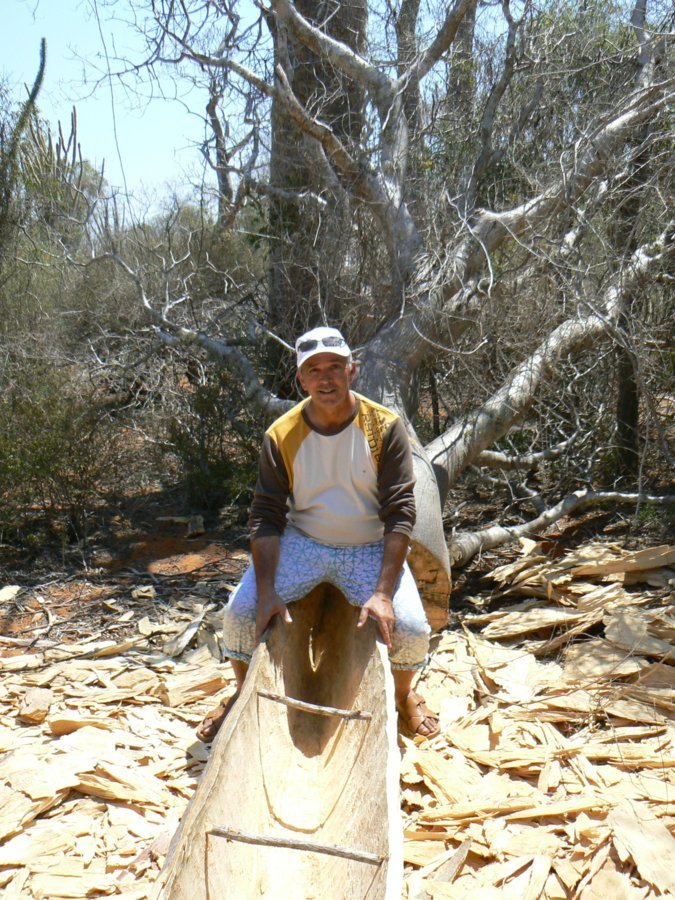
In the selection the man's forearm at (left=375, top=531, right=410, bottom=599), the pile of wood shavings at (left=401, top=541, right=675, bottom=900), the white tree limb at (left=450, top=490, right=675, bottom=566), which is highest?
the man's forearm at (left=375, top=531, right=410, bottom=599)

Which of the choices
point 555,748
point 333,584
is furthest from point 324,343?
point 555,748

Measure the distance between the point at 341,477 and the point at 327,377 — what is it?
18.5 inches

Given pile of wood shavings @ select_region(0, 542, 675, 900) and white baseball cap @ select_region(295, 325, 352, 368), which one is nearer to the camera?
pile of wood shavings @ select_region(0, 542, 675, 900)

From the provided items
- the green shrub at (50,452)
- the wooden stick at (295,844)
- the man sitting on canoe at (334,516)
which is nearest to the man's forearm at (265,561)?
the man sitting on canoe at (334,516)

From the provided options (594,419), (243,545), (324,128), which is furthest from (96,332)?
(594,419)

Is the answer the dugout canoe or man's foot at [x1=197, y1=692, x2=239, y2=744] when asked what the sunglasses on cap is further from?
man's foot at [x1=197, y1=692, x2=239, y2=744]

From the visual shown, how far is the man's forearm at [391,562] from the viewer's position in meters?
3.69

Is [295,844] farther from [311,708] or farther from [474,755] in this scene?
[474,755]

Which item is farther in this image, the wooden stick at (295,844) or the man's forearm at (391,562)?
the man's forearm at (391,562)

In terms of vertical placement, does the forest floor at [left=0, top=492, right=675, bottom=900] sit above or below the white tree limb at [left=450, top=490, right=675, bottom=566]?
below

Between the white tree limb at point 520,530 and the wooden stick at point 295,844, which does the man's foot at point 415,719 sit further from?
the white tree limb at point 520,530

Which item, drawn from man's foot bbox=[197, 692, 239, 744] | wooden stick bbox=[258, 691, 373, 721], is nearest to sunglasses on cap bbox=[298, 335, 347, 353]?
wooden stick bbox=[258, 691, 373, 721]

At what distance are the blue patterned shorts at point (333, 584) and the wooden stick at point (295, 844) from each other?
3.92ft

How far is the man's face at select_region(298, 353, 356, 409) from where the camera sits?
12.1ft
